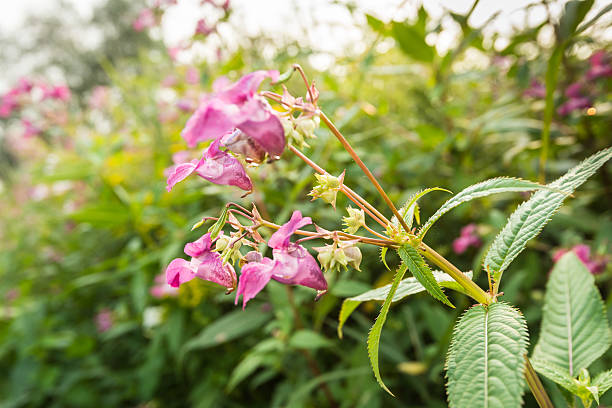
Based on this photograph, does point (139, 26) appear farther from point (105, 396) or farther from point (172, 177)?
point (172, 177)

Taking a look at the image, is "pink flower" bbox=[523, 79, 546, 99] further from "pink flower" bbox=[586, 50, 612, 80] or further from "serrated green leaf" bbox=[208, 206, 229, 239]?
"serrated green leaf" bbox=[208, 206, 229, 239]

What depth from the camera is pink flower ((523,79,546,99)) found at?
1.59 m

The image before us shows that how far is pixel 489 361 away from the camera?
43cm

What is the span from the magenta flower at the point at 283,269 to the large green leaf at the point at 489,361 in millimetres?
175

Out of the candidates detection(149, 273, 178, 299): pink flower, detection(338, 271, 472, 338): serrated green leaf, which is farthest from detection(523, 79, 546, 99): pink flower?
detection(149, 273, 178, 299): pink flower

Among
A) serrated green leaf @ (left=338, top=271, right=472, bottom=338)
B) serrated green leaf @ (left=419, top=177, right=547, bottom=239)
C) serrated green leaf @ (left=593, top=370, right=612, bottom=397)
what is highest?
serrated green leaf @ (left=419, top=177, right=547, bottom=239)

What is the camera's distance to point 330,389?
138 cm

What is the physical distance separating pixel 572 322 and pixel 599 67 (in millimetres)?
1042

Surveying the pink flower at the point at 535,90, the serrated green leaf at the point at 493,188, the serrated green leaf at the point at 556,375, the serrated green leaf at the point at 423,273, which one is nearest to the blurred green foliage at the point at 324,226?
the pink flower at the point at 535,90

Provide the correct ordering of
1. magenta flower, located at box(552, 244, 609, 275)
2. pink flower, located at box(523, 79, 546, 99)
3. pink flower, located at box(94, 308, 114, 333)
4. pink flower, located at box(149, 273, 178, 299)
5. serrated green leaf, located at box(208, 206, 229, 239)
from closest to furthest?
serrated green leaf, located at box(208, 206, 229, 239), magenta flower, located at box(552, 244, 609, 275), pink flower, located at box(523, 79, 546, 99), pink flower, located at box(149, 273, 178, 299), pink flower, located at box(94, 308, 114, 333)

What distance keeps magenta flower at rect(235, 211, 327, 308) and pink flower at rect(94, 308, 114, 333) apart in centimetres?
200

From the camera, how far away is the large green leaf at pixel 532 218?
20.7 inches

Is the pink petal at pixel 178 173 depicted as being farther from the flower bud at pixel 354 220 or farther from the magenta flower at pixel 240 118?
the flower bud at pixel 354 220

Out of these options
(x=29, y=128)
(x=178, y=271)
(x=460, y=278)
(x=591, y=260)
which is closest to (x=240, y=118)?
(x=178, y=271)
